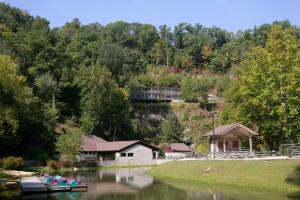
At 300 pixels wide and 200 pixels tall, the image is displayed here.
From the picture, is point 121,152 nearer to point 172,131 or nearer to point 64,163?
point 64,163

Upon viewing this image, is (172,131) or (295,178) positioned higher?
(172,131)

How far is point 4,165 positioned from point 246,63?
3816 cm

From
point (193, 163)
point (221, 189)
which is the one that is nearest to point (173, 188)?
point (221, 189)

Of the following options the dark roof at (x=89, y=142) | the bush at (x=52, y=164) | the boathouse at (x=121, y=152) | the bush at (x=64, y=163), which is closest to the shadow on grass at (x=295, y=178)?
the bush at (x=52, y=164)

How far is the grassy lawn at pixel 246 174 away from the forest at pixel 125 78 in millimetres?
12274

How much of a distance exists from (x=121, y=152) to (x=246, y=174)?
44306 mm

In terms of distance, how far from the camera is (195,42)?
169625mm

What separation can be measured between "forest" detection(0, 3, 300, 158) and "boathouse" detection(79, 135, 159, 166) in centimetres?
Answer: 684

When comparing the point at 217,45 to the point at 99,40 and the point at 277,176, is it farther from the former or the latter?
the point at 277,176

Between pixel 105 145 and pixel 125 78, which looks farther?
pixel 125 78

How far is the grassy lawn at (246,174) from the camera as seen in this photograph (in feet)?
101

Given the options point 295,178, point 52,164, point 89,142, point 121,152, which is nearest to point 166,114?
point 89,142

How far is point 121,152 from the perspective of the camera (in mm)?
77125

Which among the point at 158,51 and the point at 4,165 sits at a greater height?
the point at 158,51
